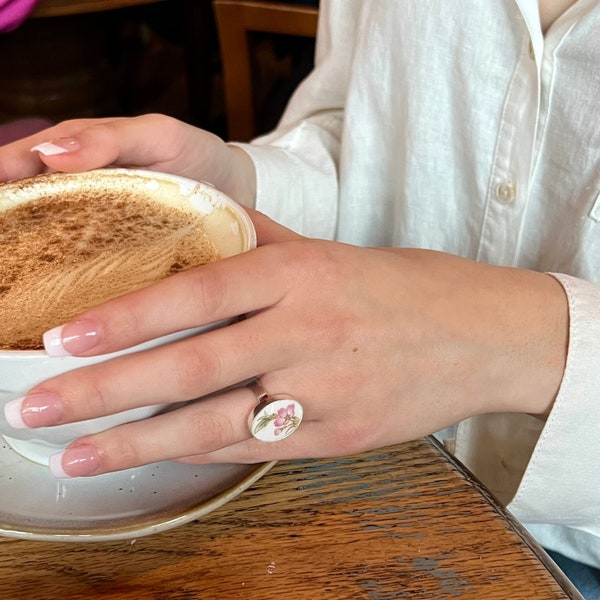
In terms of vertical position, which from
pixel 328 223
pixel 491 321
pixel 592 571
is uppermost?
pixel 491 321

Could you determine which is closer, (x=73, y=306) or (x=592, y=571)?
(x=73, y=306)

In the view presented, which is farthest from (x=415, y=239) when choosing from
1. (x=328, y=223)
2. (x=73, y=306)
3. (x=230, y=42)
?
(x=230, y=42)

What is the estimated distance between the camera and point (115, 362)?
417mm

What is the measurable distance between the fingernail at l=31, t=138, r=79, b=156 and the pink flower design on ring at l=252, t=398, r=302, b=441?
10.8 inches

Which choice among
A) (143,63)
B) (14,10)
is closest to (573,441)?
(14,10)

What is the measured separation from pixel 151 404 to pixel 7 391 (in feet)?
0.27

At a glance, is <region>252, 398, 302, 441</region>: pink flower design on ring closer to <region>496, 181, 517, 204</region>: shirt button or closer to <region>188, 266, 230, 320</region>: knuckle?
<region>188, 266, 230, 320</region>: knuckle

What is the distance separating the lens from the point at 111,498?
475 mm

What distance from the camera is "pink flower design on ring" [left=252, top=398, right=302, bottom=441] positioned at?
45cm

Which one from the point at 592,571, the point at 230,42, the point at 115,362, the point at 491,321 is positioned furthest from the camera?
the point at 230,42

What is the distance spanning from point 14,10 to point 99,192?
134 centimetres

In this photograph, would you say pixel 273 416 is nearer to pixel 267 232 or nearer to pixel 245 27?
pixel 267 232

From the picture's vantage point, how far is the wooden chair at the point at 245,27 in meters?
1.21

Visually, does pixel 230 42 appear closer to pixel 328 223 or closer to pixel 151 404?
pixel 328 223
